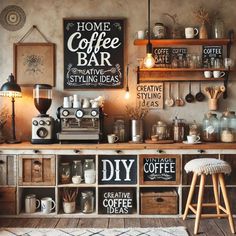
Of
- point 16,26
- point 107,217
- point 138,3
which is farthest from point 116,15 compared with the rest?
point 107,217

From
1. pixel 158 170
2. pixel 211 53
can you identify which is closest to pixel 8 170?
pixel 158 170

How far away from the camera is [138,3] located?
4043mm

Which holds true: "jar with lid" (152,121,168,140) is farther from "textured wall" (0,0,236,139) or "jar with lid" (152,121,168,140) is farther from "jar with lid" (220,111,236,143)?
"jar with lid" (220,111,236,143)

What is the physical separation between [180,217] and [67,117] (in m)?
1.56

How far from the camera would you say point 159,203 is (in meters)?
3.60

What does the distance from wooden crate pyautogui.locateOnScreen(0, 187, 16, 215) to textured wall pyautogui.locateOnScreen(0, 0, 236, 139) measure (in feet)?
3.37

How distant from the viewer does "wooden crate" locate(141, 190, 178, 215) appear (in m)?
3.59

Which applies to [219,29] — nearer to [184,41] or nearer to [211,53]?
[211,53]

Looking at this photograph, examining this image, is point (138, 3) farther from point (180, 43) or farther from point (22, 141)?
point (22, 141)

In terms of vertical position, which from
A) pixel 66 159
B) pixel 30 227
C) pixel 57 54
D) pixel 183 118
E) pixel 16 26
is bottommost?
pixel 30 227

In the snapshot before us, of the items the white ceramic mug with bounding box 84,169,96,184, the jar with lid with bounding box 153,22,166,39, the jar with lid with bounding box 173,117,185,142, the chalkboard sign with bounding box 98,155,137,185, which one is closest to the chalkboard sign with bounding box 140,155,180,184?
the chalkboard sign with bounding box 98,155,137,185

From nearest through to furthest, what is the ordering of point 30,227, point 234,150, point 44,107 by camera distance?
point 30,227
point 234,150
point 44,107

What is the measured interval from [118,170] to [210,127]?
1.13m

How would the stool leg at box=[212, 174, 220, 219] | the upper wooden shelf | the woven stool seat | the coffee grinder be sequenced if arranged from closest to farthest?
1. the woven stool seat
2. the stool leg at box=[212, 174, 220, 219]
3. the coffee grinder
4. the upper wooden shelf
